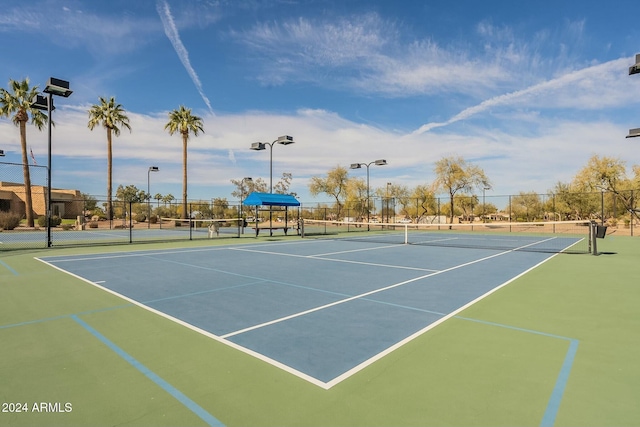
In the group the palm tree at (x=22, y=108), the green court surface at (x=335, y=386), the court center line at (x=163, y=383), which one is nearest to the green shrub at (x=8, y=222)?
the palm tree at (x=22, y=108)

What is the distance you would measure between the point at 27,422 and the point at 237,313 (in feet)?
10.7

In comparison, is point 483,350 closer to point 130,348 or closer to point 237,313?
point 237,313

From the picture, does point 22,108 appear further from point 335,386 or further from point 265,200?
point 335,386

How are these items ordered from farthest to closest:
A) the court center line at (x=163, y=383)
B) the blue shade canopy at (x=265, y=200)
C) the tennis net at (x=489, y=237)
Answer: the blue shade canopy at (x=265, y=200) < the tennis net at (x=489, y=237) < the court center line at (x=163, y=383)

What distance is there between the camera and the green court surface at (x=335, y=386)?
296 centimetres

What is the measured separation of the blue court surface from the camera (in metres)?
4.48

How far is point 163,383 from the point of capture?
351 centimetres

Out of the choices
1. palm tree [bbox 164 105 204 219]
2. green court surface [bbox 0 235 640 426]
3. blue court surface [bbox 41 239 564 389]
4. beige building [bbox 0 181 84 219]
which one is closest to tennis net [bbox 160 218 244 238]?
palm tree [bbox 164 105 204 219]

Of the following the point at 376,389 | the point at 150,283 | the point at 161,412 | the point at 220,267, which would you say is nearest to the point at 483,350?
the point at 376,389

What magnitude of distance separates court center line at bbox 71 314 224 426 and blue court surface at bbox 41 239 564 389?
3.40 ft

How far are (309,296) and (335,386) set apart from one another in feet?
12.3

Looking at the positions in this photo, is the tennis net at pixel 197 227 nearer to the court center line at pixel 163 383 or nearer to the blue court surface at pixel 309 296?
the blue court surface at pixel 309 296

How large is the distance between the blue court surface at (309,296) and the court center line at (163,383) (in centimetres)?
104

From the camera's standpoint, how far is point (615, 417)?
2912 mm
